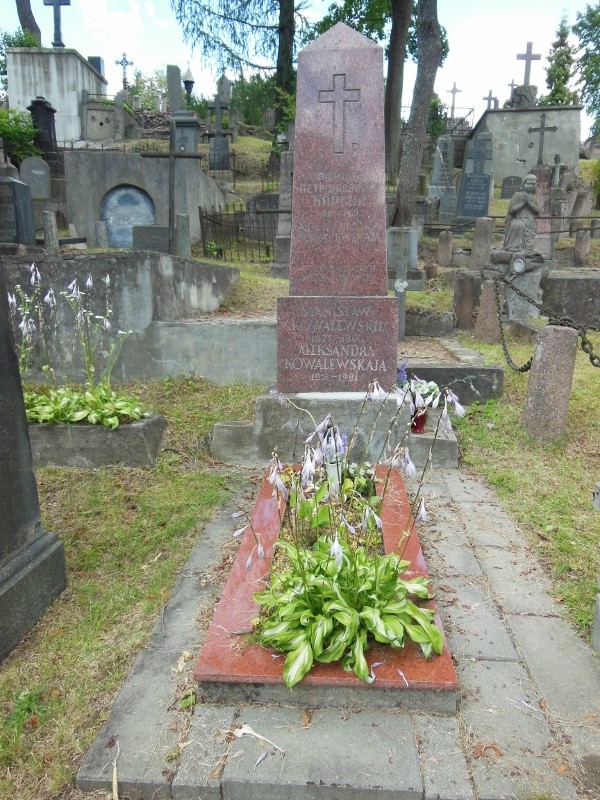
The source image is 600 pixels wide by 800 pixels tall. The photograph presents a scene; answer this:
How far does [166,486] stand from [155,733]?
226 cm

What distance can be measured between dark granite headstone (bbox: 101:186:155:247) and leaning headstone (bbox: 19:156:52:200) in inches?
171

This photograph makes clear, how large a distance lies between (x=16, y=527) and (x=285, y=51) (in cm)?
2580

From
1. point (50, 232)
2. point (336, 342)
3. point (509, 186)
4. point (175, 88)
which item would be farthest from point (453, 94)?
point (336, 342)

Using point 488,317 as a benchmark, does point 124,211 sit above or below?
above

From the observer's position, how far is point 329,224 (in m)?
4.50

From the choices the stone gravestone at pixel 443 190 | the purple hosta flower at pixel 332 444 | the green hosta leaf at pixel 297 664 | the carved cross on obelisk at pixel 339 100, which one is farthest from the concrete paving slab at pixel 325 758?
the stone gravestone at pixel 443 190

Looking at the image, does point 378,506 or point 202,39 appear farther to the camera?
point 202,39

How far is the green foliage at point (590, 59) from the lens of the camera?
136 ft

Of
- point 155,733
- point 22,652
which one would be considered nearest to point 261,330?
point 22,652

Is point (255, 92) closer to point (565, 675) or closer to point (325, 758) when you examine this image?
point (565, 675)

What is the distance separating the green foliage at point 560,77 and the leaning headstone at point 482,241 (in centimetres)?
2789

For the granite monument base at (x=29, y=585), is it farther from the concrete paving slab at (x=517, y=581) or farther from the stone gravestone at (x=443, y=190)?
the stone gravestone at (x=443, y=190)

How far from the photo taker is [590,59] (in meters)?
42.1

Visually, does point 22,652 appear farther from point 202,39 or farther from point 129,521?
point 202,39
